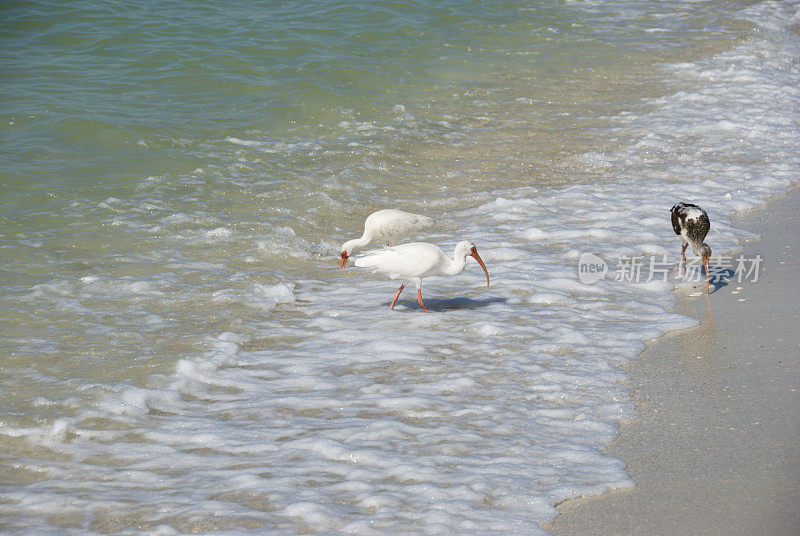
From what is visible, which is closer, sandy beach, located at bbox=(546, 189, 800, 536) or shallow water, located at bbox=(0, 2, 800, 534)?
sandy beach, located at bbox=(546, 189, 800, 536)

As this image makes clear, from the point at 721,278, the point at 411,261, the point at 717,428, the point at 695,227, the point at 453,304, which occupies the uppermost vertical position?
the point at 695,227

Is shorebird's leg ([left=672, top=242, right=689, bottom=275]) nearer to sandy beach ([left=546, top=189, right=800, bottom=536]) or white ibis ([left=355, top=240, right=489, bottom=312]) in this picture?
sandy beach ([left=546, top=189, right=800, bottom=536])

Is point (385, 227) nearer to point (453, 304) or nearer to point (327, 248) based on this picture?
point (327, 248)

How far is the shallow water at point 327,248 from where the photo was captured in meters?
4.81

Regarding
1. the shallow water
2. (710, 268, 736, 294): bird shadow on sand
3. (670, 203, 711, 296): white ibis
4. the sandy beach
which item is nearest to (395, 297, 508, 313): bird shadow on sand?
the shallow water

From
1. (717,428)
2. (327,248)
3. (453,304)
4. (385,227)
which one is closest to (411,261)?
(453,304)

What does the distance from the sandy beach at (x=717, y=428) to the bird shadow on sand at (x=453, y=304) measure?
Result: 5.32 feet

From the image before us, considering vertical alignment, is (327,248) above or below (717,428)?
below

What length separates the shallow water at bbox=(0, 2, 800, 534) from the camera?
481 centimetres

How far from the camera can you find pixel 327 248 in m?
9.20

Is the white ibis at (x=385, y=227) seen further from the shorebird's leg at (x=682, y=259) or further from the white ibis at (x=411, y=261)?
the shorebird's leg at (x=682, y=259)

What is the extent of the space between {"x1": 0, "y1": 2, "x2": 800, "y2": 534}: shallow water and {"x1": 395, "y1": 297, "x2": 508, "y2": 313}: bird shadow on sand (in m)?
0.06

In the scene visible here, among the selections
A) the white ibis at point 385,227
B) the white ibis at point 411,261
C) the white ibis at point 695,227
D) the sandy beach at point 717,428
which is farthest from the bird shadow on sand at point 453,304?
the white ibis at point 695,227

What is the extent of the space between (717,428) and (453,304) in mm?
3048
